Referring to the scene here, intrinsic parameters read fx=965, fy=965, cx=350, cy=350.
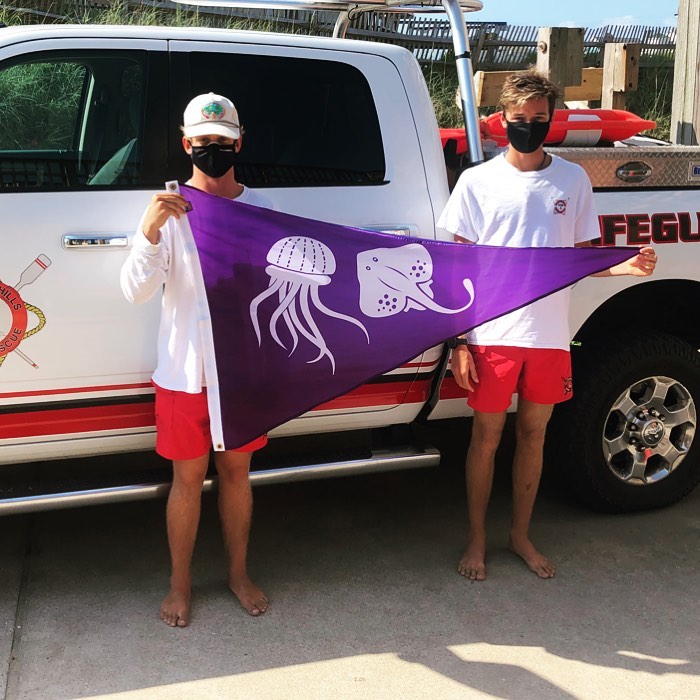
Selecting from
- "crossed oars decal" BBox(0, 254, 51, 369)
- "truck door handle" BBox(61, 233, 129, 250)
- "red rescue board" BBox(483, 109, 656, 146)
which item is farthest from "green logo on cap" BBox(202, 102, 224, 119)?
"red rescue board" BBox(483, 109, 656, 146)

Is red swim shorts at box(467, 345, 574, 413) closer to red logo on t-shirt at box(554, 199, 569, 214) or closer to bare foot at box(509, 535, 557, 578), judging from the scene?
red logo on t-shirt at box(554, 199, 569, 214)

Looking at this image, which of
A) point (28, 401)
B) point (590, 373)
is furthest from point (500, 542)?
point (28, 401)

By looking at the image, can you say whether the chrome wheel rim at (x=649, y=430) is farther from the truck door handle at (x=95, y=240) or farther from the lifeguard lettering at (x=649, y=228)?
the truck door handle at (x=95, y=240)

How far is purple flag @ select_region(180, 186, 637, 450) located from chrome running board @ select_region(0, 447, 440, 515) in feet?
1.12

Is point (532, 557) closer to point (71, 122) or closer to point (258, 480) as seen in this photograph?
point (258, 480)

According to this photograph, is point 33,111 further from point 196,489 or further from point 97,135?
point 196,489

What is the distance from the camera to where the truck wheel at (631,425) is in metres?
4.13

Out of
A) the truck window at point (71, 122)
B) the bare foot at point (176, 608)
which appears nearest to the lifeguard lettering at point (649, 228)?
the truck window at point (71, 122)

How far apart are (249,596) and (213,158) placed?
162cm

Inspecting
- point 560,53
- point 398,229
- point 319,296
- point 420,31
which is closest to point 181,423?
point 319,296

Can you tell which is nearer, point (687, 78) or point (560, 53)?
point (687, 78)

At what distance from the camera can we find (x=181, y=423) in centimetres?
331

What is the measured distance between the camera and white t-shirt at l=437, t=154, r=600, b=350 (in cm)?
355

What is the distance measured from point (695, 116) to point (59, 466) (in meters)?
3.95
